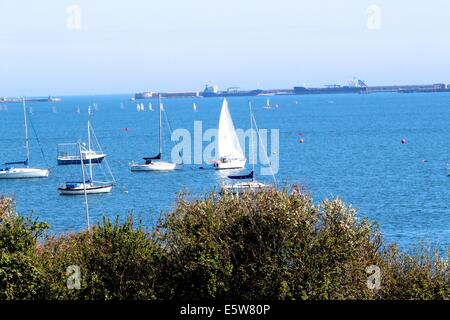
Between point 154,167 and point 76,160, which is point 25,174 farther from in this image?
point 154,167

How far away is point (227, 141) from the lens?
9694 centimetres

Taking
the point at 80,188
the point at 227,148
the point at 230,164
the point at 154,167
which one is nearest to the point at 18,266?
the point at 80,188

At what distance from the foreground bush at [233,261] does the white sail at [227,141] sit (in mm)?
66520

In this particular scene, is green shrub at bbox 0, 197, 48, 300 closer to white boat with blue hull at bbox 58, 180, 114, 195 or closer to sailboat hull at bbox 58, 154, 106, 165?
white boat with blue hull at bbox 58, 180, 114, 195

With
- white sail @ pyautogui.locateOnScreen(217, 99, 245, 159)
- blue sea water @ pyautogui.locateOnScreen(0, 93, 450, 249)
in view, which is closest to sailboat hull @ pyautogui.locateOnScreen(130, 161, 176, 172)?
blue sea water @ pyautogui.locateOnScreen(0, 93, 450, 249)

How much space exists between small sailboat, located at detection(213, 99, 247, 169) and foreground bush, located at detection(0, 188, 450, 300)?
64631 millimetres

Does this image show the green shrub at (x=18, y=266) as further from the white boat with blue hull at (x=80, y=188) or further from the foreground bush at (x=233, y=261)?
the white boat with blue hull at (x=80, y=188)

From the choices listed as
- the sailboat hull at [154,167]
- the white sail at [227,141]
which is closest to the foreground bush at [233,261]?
the sailboat hull at [154,167]

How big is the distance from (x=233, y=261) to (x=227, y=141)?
70315 mm

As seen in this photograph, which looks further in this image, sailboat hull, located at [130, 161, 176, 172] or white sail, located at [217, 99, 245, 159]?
white sail, located at [217, 99, 245, 159]

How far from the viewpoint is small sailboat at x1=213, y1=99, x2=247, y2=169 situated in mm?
93812

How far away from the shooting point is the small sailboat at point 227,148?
3693 inches
